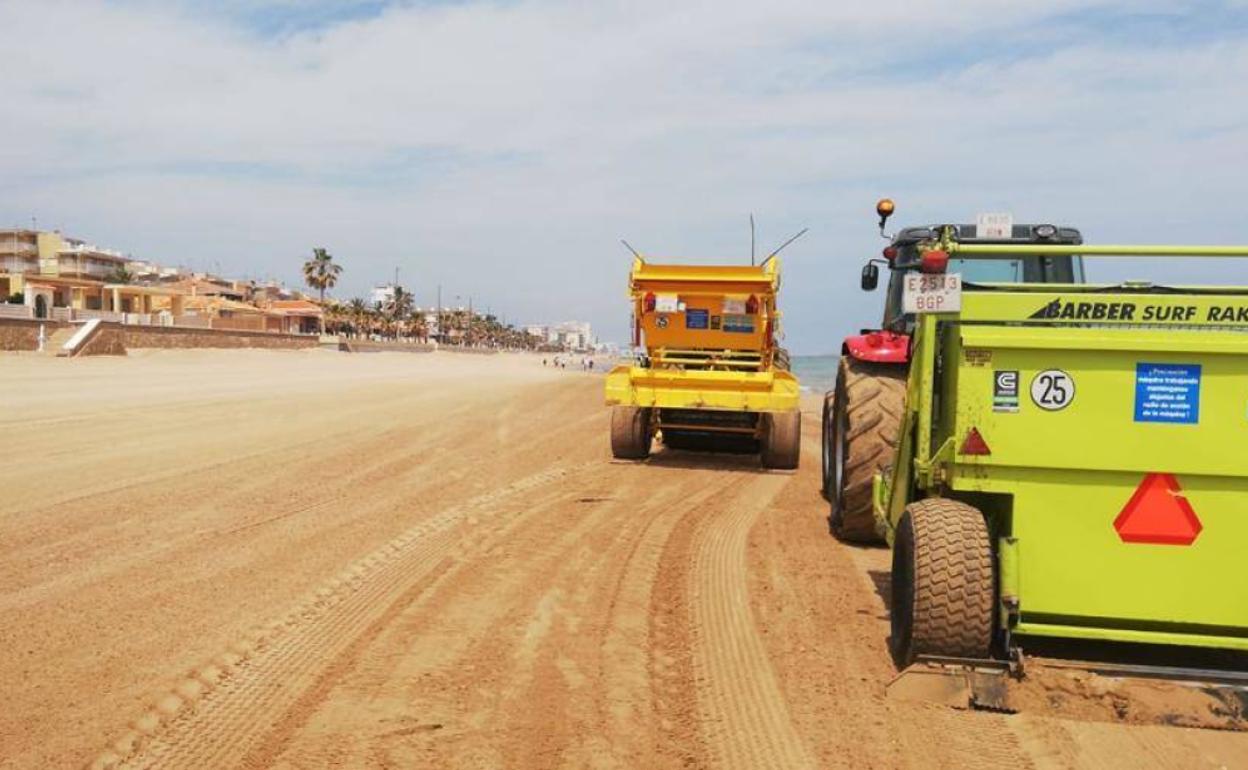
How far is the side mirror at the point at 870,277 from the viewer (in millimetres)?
7925

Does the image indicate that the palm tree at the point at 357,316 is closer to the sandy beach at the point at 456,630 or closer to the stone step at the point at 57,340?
the stone step at the point at 57,340

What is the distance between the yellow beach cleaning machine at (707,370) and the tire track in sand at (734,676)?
444 cm

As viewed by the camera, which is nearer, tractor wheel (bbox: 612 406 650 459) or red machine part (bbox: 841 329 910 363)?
red machine part (bbox: 841 329 910 363)

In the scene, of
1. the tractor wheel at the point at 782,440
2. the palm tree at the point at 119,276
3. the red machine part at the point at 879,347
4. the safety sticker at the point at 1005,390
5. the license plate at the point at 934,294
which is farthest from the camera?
the palm tree at the point at 119,276

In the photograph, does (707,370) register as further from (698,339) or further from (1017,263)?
(1017,263)

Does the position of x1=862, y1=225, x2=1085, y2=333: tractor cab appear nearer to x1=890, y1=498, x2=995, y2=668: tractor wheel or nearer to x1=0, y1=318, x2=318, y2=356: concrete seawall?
x1=890, y1=498, x2=995, y2=668: tractor wheel

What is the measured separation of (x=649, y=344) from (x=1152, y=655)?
888cm

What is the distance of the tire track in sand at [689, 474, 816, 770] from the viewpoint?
347 centimetres

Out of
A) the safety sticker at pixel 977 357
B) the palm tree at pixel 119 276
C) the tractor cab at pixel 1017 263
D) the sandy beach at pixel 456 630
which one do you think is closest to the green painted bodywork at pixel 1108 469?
the safety sticker at pixel 977 357

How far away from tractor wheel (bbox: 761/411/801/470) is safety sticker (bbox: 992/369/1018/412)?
24.0 feet

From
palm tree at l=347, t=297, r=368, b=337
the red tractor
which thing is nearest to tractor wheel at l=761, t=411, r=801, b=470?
the red tractor

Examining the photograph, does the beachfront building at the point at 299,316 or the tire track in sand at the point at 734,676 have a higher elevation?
the beachfront building at the point at 299,316

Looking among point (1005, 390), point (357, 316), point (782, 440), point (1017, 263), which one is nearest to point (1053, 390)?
point (1005, 390)

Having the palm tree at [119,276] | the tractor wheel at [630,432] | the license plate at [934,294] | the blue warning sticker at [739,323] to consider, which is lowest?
the tractor wheel at [630,432]
